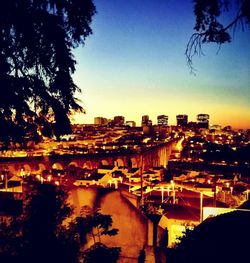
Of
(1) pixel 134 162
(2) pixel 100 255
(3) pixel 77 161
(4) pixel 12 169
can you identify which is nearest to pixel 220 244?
(2) pixel 100 255

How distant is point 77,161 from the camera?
2675 inches

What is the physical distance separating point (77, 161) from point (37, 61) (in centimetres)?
6347

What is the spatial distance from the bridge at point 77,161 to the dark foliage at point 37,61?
161 ft

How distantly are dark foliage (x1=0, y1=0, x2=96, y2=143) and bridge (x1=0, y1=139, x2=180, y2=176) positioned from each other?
49.2 meters

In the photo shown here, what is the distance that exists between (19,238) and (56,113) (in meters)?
3.34

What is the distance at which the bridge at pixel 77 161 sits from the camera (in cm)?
6011

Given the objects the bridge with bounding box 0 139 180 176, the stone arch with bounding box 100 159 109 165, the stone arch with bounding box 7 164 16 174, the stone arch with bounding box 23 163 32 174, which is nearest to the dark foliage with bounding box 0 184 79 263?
the bridge with bounding box 0 139 180 176

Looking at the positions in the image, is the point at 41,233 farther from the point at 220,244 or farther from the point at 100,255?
the point at 220,244

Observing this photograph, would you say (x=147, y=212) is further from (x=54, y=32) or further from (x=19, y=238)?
(x=54, y=32)

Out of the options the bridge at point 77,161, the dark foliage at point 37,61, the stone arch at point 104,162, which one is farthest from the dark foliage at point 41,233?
the stone arch at point 104,162

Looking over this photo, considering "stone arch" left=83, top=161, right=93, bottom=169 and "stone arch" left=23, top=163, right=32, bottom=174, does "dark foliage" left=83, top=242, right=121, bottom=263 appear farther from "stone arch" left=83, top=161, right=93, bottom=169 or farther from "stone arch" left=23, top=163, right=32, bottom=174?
"stone arch" left=83, top=161, right=93, bottom=169

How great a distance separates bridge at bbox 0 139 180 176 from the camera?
197 ft

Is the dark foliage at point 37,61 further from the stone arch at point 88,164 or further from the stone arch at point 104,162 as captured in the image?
the stone arch at point 104,162

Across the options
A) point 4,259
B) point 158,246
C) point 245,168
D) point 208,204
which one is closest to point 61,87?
point 4,259
